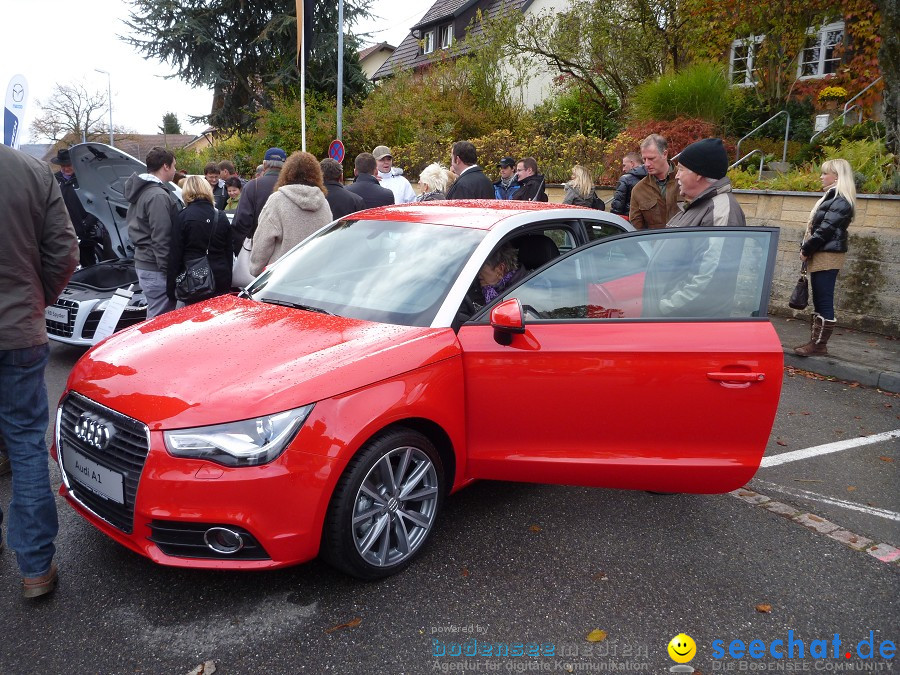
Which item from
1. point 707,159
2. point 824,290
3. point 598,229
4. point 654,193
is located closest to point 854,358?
point 824,290

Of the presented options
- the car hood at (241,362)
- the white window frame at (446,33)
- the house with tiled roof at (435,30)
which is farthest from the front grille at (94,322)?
the white window frame at (446,33)

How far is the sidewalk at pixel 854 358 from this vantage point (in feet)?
21.6

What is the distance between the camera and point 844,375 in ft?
22.3

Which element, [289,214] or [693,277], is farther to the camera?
[289,214]

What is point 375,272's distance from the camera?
373 cm

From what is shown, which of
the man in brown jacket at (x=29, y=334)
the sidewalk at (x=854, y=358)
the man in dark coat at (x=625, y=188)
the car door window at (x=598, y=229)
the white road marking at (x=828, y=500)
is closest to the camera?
the man in brown jacket at (x=29, y=334)

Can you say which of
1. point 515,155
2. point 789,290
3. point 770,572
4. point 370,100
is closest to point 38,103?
point 370,100

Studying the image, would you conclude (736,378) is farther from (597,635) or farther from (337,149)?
(337,149)

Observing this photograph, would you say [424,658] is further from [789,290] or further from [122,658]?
[789,290]

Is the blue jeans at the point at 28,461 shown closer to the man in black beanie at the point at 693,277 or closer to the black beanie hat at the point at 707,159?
the man in black beanie at the point at 693,277

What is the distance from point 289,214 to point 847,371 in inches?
214

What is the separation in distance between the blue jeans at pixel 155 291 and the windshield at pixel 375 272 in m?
2.46

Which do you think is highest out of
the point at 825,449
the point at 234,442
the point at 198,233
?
the point at 198,233

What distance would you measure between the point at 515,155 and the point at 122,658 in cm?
1285
